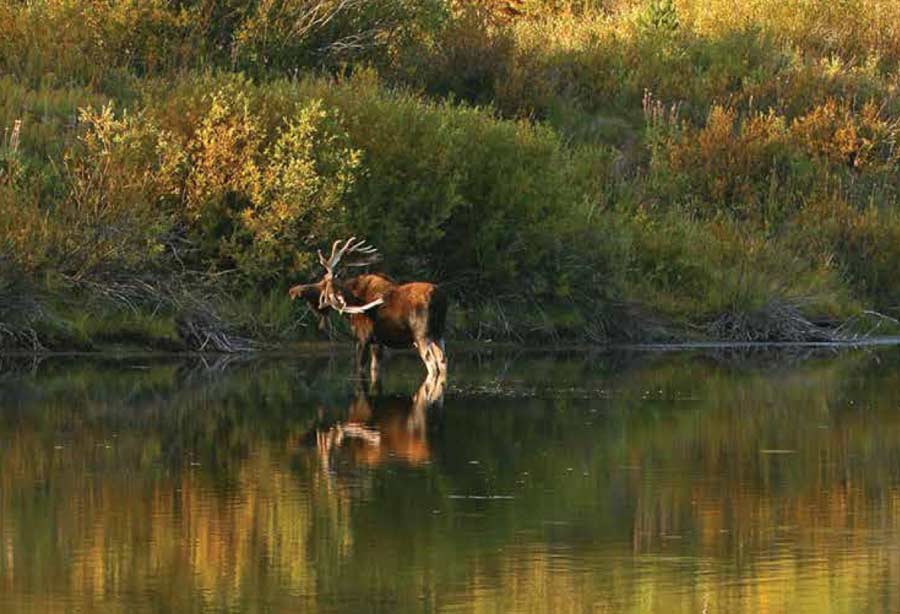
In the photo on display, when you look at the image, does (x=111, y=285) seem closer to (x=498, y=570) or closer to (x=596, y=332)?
(x=596, y=332)

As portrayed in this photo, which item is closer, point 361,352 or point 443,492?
point 443,492

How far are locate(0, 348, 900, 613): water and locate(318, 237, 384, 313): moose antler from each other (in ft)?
2.71

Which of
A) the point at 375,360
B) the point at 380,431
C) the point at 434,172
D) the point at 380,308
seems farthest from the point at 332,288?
the point at 380,431

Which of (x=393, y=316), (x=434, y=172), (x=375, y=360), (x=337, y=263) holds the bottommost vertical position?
(x=375, y=360)

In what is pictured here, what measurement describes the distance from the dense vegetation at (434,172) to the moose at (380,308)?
189 centimetres

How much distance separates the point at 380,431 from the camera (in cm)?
2058

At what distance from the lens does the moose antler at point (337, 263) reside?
88.8 feet

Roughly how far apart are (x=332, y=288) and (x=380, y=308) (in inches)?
31.6

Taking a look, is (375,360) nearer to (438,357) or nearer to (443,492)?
(438,357)

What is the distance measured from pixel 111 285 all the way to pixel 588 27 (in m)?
21.3

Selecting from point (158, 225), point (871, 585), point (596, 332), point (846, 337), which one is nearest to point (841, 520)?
point (871, 585)

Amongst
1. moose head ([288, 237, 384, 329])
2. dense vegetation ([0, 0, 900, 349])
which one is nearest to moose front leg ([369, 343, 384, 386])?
moose head ([288, 237, 384, 329])

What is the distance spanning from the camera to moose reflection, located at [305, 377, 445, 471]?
18.7 meters

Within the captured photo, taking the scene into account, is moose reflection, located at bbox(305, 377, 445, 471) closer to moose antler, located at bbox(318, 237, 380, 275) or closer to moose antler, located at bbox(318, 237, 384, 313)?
moose antler, located at bbox(318, 237, 384, 313)
